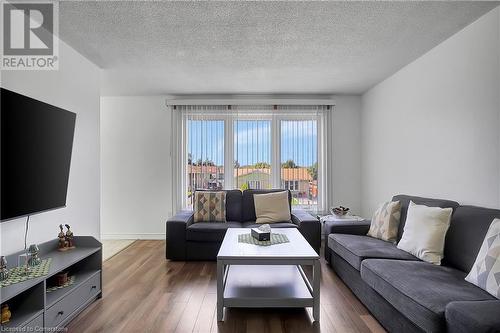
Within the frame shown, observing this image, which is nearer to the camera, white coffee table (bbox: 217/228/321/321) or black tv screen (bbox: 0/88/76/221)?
black tv screen (bbox: 0/88/76/221)

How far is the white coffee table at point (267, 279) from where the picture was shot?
2.24m

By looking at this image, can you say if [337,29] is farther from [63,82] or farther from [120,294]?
[120,294]

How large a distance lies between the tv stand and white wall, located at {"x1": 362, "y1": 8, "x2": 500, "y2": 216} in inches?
139

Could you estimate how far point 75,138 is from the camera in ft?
9.56

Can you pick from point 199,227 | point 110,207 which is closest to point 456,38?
point 199,227

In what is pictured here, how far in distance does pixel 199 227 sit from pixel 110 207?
6.85 feet

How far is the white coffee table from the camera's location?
224 centimetres

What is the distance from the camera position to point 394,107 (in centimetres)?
371

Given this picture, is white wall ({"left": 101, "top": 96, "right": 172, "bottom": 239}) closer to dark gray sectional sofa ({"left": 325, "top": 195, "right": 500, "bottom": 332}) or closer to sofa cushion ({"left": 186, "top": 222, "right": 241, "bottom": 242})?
sofa cushion ({"left": 186, "top": 222, "right": 241, "bottom": 242})

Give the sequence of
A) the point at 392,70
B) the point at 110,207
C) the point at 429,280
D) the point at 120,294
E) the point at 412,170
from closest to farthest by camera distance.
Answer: the point at 429,280 → the point at 120,294 → the point at 412,170 → the point at 392,70 → the point at 110,207

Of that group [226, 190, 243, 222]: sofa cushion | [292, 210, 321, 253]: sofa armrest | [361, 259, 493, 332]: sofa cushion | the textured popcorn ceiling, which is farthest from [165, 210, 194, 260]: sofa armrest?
[361, 259, 493, 332]: sofa cushion

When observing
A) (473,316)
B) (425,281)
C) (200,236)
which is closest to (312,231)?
(200,236)

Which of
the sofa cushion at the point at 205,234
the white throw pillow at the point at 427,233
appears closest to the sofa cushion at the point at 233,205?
the sofa cushion at the point at 205,234

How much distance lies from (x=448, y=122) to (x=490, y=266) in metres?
1.53
